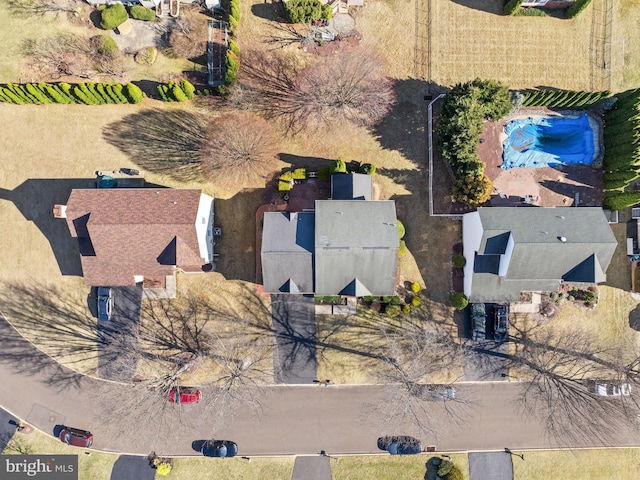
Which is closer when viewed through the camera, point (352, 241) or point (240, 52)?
point (352, 241)

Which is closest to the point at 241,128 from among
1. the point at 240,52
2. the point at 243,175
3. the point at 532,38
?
the point at 243,175

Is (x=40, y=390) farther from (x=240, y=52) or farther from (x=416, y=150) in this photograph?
(x=416, y=150)

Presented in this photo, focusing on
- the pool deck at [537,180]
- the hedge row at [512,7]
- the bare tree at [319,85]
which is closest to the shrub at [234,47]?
the bare tree at [319,85]

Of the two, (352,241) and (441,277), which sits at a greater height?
(352,241)

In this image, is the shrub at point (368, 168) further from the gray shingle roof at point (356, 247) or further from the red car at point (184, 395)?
the red car at point (184, 395)

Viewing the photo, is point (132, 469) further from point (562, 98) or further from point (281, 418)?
point (562, 98)
